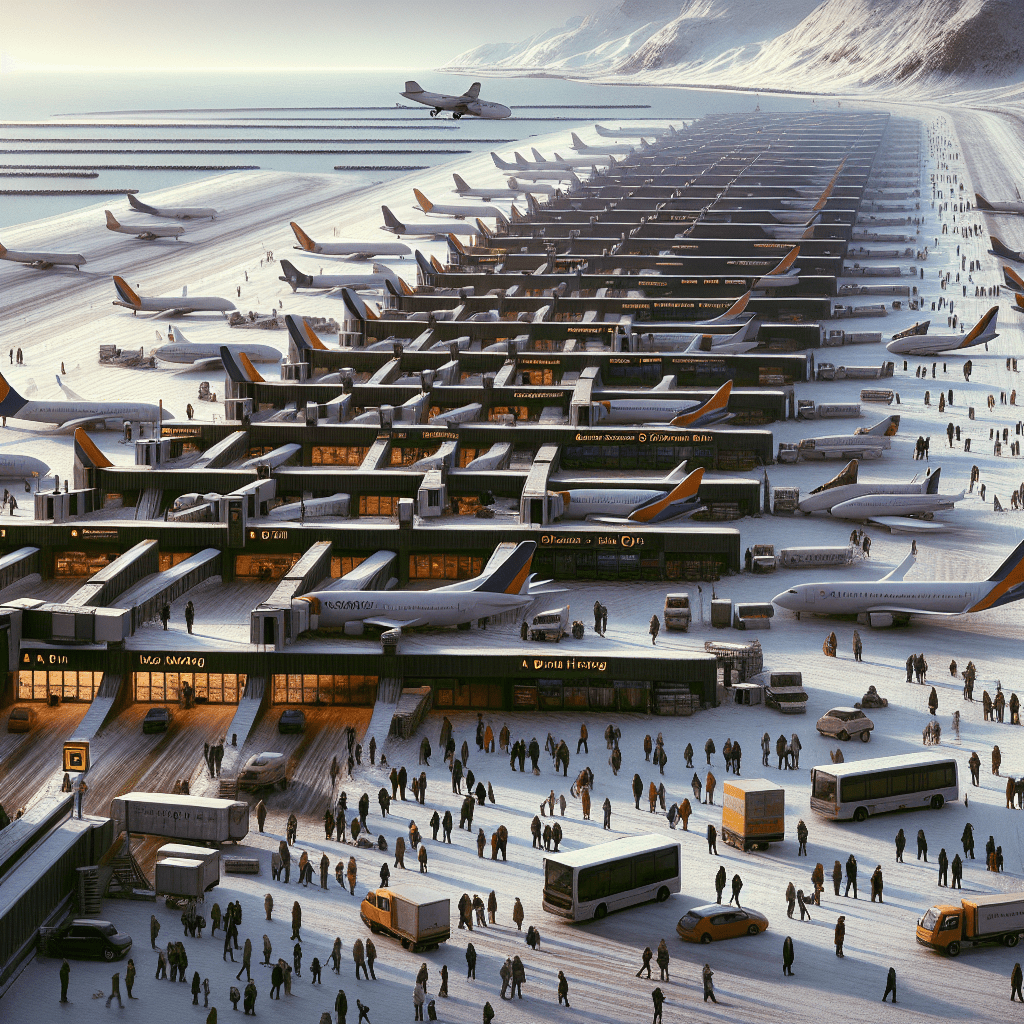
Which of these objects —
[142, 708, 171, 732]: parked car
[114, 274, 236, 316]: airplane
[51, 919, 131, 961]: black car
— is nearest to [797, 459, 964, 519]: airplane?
[142, 708, 171, 732]: parked car

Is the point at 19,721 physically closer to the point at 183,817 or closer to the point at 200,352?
A: the point at 183,817

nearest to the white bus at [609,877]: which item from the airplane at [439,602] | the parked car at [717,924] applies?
the parked car at [717,924]

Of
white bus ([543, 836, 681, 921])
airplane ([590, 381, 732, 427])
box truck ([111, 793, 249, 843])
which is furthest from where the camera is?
airplane ([590, 381, 732, 427])

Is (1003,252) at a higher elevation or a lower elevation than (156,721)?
higher

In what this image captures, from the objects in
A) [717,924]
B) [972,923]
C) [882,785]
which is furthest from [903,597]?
[717,924]

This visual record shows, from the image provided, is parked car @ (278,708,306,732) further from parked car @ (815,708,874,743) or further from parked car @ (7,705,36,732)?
parked car @ (815,708,874,743)

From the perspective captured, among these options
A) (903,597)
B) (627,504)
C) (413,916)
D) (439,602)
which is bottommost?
(413,916)

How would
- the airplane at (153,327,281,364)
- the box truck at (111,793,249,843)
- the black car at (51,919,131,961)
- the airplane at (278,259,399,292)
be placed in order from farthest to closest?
the airplane at (278,259,399,292) → the airplane at (153,327,281,364) → the box truck at (111,793,249,843) → the black car at (51,919,131,961)
